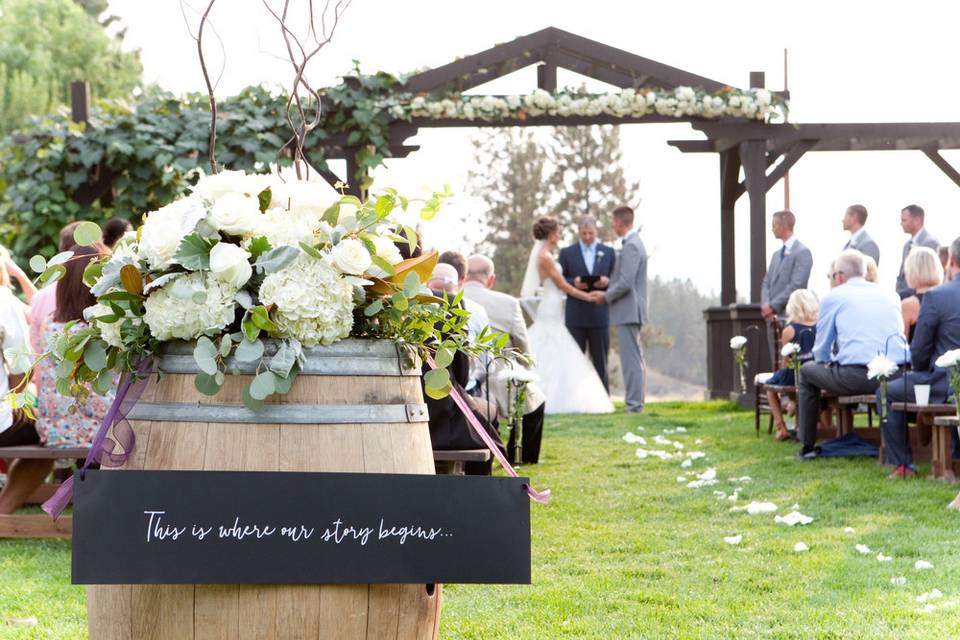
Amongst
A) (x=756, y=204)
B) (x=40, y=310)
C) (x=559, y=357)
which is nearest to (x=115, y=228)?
(x=40, y=310)

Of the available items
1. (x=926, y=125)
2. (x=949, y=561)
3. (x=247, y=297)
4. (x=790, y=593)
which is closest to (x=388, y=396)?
(x=247, y=297)

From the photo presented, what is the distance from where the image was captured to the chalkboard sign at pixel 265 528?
2.21 meters

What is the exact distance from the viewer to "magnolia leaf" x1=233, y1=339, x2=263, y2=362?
7.22 ft

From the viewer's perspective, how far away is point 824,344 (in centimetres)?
Answer: 798

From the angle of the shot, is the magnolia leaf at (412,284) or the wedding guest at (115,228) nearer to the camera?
the magnolia leaf at (412,284)

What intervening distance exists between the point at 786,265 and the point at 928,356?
12.9 ft

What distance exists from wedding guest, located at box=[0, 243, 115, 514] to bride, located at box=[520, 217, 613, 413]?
673 centimetres

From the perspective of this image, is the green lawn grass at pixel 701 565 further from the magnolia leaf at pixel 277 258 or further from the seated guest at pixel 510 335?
the magnolia leaf at pixel 277 258

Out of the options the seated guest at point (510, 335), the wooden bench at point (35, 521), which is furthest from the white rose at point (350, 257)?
the seated guest at point (510, 335)

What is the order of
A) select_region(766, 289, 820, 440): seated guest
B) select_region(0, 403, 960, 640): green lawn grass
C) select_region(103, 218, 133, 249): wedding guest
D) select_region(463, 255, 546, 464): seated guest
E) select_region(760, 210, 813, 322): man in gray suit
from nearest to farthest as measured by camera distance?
select_region(0, 403, 960, 640): green lawn grass → select_region(103, 218, 133, 249): wedding guest → select_region(463, 255, 546, 464): seated guest → select_region(766, 289, 820, 440): seated guest → select_region(760, 210, 813, 322): man in gray suit

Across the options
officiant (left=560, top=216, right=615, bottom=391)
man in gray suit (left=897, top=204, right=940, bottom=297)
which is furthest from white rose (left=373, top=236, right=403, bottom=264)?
officiant (left=560, top=216, right=615, bottom=391)

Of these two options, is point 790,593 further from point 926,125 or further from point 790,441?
point 926,125

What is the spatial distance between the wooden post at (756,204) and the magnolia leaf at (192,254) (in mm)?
11464

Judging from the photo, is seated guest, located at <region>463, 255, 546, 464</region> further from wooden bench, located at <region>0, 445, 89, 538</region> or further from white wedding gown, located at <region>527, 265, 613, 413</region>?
white wedding gown, located at <region>527, 265, 613, 413</region>
